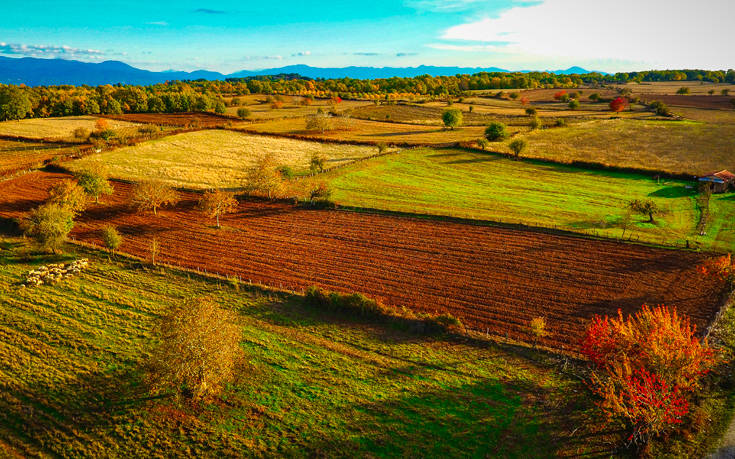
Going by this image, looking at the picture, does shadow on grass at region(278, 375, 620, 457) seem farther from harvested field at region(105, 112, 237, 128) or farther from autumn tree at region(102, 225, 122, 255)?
harvested field at region(105, 112, 237, 128)

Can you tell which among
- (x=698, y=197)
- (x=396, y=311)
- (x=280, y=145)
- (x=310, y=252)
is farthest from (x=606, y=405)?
(x=280, y=145)

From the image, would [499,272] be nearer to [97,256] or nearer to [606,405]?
[606,405]

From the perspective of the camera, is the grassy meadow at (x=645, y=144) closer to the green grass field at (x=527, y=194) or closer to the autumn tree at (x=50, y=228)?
the green grass field at (x=527, y=194)

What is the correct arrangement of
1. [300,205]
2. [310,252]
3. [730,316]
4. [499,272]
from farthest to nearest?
[300,205]
[310,252]
[499,272]
[730,316]

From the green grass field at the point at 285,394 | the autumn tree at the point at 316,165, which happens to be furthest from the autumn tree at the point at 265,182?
the green grass field at the point at 285,394

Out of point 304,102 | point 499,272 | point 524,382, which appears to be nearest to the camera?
point 524,382

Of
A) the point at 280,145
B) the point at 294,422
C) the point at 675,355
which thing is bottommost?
the point at 294,422

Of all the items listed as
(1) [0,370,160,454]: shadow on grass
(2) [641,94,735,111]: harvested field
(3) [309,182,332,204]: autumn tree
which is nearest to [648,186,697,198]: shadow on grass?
(3) [309,182,332,204]: autumn tree
